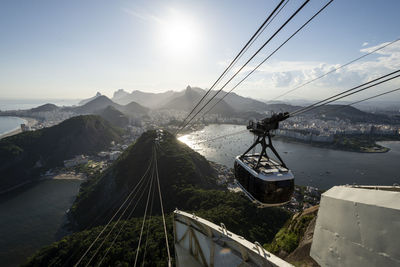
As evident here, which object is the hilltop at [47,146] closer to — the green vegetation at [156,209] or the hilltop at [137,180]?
the green vegetation at [156,209]

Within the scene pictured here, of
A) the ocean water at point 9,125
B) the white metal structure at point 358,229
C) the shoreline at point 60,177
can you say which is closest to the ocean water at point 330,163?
the shoreline at point 60,177

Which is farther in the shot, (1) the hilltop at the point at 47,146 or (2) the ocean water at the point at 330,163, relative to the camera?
(1) the hilltop at the point at 47,146

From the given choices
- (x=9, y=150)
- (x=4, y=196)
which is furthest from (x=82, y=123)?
(x=4, y=196)

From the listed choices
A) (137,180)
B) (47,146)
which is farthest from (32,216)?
(47,146)

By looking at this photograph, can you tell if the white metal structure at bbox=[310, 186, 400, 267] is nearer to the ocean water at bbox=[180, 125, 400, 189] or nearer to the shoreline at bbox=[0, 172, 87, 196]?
the ocean water at bbox=[180, 125, 400, 189]

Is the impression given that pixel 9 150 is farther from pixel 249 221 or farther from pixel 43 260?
pixel 249 221

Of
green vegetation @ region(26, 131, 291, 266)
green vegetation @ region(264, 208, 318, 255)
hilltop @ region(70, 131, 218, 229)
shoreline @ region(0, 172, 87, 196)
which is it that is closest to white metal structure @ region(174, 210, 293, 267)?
green vegetation @ region(264, 208, 318, 255)

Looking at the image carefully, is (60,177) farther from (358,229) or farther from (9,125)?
(9,125)
